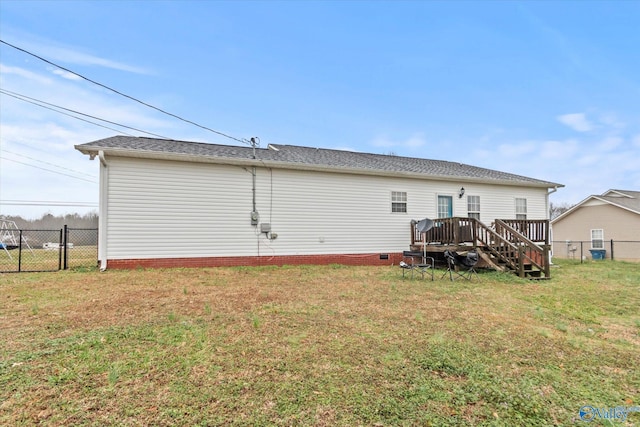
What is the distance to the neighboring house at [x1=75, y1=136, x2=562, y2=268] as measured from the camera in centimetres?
870

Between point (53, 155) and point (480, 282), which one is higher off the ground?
point (53, 155)

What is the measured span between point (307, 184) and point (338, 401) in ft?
28.3

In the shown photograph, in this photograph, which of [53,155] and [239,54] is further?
[53,155]

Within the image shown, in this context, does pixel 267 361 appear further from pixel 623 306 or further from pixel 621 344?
pixel 623 306

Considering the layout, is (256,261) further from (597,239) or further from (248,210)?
(597,239)

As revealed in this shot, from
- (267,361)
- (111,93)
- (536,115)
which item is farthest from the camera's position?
(536,115)

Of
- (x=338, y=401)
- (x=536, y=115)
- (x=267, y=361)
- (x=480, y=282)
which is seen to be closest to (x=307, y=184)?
(x=480, y=282)

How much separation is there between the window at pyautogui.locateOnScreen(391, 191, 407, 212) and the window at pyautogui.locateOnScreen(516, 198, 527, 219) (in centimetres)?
552

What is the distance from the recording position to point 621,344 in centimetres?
365

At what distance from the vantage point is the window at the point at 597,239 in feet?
62.1

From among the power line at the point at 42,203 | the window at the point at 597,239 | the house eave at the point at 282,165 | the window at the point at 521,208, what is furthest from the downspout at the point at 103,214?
the window at the point at 597,239

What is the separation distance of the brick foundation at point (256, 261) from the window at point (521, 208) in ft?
20.2

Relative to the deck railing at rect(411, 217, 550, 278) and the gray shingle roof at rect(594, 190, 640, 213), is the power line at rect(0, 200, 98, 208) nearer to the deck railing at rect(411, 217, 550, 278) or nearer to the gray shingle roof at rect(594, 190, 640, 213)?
the deck railing at rect(411, 217, 550, 278)

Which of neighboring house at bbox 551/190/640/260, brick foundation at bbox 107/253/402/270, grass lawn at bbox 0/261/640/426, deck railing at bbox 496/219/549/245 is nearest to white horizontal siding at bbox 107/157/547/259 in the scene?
brick foundation at bbox 107/253/402/270
